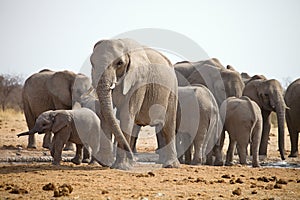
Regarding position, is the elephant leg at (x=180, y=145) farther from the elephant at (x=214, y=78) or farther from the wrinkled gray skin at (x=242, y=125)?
the elephant at (x=214, y=78)

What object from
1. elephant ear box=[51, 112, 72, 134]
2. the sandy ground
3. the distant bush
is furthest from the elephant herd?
the distant bush

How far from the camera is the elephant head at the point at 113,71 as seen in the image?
8.66 meters

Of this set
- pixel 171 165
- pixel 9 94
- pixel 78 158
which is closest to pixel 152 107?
pixel 171 165

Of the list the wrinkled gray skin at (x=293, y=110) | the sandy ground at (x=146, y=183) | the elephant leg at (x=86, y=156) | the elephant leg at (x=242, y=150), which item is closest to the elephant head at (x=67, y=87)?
the elephant leg at (x=86, y=156)

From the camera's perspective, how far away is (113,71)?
8.91 m

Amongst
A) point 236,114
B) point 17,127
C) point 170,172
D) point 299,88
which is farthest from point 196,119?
point 17,127

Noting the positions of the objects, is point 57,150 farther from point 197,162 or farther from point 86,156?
point 197,162

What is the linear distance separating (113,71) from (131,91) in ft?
2.64

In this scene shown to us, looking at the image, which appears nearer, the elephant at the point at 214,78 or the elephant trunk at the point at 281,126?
the elephant trunk at the point at 281,126

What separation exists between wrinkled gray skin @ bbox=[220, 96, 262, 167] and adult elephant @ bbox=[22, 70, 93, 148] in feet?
12.5

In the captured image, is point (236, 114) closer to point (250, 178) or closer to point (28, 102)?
point (250, 178)

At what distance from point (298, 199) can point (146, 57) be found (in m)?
4.12

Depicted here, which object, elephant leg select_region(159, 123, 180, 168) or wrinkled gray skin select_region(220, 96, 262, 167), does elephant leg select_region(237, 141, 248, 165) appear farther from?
elephant leg select_region(159, 123, 180, 168)

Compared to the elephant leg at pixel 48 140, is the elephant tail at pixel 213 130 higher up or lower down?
higher up
